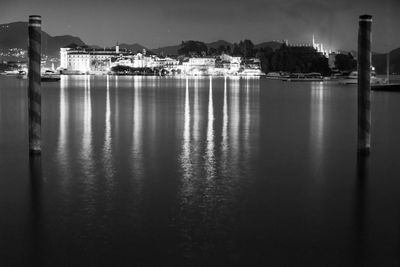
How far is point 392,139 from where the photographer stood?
16.8 metres

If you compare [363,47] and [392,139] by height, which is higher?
[363,47]

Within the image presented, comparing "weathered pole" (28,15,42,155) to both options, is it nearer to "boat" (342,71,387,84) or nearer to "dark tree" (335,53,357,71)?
"boat" (342,71,387,84)

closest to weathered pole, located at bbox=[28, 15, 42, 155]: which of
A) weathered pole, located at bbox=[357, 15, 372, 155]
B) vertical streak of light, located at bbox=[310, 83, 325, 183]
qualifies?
vertical streak of light, located at bbox=[310, 83, 325, 183]

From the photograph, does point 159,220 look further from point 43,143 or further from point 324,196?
point 43,143

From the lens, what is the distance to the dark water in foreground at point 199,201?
6285mm

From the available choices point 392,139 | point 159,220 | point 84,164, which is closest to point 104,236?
point 159,220

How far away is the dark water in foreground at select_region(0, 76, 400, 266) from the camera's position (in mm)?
6285

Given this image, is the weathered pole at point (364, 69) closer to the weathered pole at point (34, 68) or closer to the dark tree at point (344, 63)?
the weathered pole at point (34, 68)

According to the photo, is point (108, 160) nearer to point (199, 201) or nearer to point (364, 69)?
point (199, 201)

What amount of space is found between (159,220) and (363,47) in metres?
5.68

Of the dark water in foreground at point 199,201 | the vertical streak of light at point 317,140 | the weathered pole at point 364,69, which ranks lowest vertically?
the dark water in foreground at point 199,201

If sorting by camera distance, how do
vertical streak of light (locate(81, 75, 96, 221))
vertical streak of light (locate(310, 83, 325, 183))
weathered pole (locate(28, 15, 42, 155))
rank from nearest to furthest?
vertical streak of light (locate(81, 75, 96, 221)) → weathered pole (locate(28, 15, 42, 155)) → vertical streak of light (locate(310, 83, 325, 183))

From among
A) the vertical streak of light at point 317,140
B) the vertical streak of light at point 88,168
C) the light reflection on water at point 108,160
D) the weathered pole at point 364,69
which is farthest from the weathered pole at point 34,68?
the weathered pole at point 364,69

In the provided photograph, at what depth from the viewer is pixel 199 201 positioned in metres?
8.61
